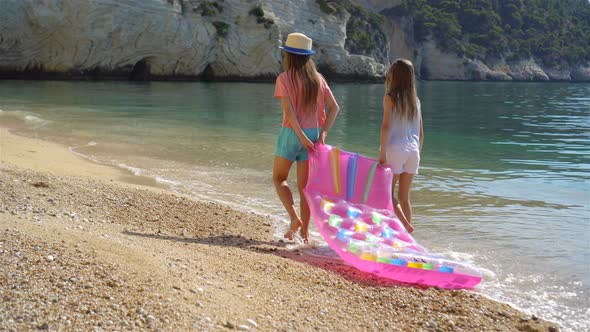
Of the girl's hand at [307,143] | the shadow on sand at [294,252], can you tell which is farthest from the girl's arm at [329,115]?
the shadow on sand at [294,252]

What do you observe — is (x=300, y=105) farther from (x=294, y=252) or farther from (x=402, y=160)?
(x=294, y=252)

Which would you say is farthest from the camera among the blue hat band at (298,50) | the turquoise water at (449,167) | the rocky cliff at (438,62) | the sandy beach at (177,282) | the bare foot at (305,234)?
the rocky cliff at (438,62)

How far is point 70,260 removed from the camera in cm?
371

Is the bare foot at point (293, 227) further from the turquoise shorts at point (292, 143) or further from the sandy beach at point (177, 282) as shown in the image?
the turquoise shorts at point (292, 143)

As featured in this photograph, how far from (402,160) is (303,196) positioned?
941 mm

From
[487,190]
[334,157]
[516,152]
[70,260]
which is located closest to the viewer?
[70,260]

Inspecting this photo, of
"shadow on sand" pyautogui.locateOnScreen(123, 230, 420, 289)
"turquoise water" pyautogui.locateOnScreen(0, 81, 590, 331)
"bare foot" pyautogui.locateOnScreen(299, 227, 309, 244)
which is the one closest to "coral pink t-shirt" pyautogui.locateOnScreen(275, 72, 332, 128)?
"bare foot" pyautogui.locateOnScreen(299, 227, 309, 244)

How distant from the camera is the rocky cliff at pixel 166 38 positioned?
36.6 m

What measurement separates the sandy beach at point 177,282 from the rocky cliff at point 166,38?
3385 centimetres

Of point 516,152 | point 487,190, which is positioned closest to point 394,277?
point 487,190

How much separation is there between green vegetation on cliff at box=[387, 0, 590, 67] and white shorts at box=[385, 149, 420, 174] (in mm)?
83379

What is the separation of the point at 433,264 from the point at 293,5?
48.1 meters

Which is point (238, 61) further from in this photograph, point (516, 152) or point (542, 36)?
point (542, 36)

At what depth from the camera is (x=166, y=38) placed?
41469mm
